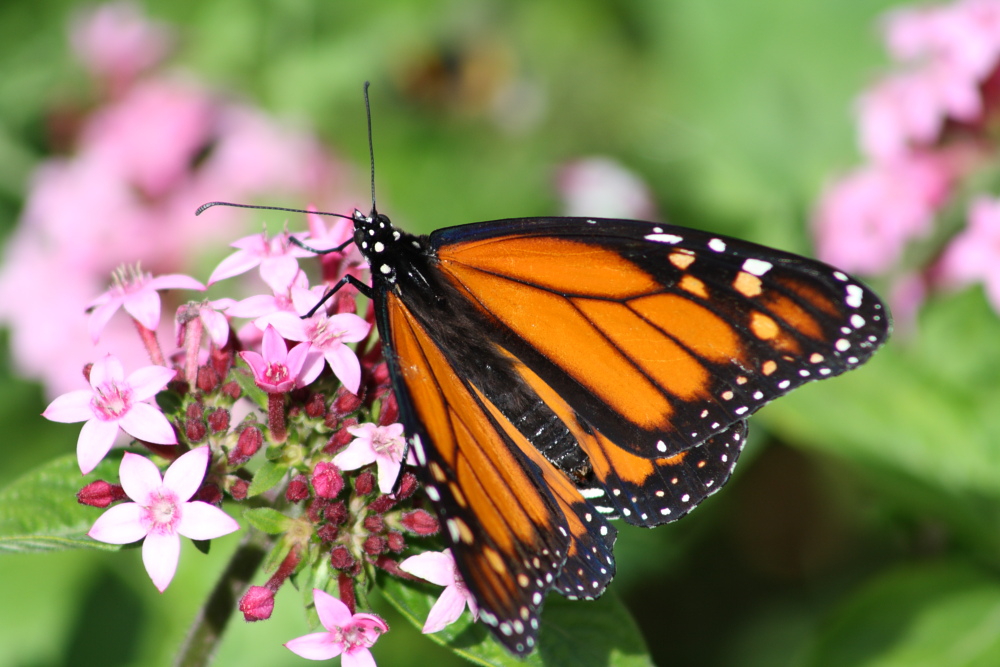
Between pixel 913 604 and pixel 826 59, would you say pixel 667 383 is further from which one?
pixel 826 59

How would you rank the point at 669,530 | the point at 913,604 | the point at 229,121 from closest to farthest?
the point at 913,604
the point at 669,530
the point at 229,121

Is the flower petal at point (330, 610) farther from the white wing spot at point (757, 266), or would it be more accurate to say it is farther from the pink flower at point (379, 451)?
the white wing spot at point (757, 266)

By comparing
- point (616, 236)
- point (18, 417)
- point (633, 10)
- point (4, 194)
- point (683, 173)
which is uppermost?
point (633, 10)

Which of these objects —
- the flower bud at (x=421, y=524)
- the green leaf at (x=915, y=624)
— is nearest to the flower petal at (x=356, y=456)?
the flower bud at (x=421, y=524)

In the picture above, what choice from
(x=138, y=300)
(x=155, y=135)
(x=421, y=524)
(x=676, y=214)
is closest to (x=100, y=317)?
(x=138, y=300)

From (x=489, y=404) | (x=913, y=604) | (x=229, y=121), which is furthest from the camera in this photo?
(x=229, y=121)

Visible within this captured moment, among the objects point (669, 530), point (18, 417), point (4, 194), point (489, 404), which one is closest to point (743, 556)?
point (669, 530)
